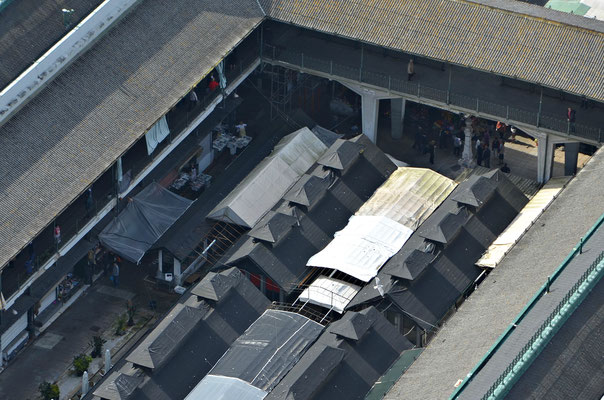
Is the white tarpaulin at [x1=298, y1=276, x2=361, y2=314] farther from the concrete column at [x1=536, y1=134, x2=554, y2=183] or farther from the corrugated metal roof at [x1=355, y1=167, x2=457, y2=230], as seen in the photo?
the concrete column at [x1=536, y1=134, x2=554, y2=183]

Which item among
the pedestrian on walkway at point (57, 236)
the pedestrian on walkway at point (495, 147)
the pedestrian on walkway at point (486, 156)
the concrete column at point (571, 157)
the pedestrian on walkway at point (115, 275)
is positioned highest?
the concrete column at point (571, 157)

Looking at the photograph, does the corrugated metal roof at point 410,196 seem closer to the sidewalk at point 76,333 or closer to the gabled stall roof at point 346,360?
the gabled stall roof at point 346,360

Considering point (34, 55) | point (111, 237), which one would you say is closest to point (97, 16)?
point (34, 55)

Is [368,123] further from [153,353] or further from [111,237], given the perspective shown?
[153,353]

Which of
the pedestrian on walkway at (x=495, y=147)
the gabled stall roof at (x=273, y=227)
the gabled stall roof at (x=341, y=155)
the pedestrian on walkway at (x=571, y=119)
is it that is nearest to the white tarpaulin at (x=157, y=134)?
the gabled stall roof at (x=273, y=227)

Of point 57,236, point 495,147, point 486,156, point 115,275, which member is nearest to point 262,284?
point 115,275

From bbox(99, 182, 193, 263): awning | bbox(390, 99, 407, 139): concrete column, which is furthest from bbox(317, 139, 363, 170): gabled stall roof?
bbox(99, 182, 193, 263): awning
